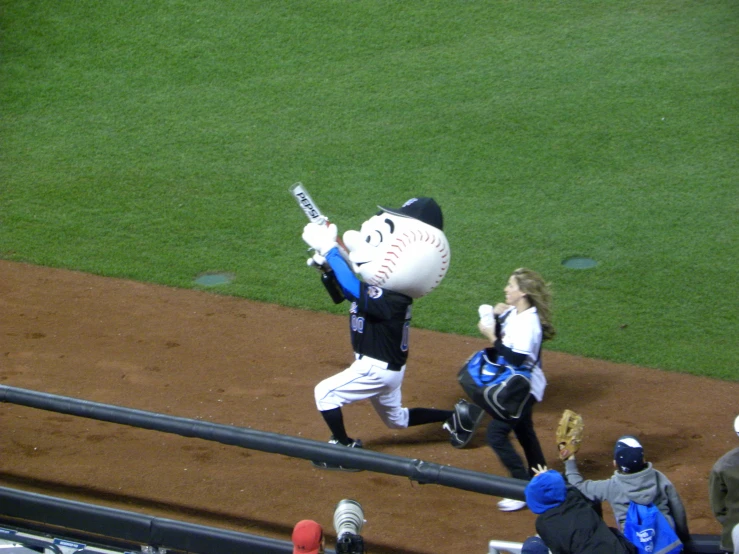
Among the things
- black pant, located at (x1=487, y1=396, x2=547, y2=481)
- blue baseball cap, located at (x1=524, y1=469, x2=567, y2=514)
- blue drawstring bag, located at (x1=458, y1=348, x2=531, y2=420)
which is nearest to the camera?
blue baseball cap, located at (x1=524, y1=469, x2=567, y2=514)

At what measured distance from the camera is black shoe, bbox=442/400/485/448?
5867 millimetres

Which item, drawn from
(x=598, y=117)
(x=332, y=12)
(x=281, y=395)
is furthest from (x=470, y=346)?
(x=332, y=12)

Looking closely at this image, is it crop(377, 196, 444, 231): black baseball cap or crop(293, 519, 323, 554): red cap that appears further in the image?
crop(377, 196, 444, 231): black baseball cap

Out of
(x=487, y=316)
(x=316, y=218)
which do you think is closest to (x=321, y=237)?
(x=316, y=218)

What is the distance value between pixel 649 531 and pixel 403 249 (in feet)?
6.79

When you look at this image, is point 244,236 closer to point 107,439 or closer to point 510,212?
point 510,212

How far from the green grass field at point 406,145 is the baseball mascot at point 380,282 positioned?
2.05 meters

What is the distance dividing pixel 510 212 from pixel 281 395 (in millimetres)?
3582

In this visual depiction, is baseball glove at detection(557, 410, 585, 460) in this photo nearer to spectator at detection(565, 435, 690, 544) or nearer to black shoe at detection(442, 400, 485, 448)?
spectator at detection(565, 435, 690, 544)

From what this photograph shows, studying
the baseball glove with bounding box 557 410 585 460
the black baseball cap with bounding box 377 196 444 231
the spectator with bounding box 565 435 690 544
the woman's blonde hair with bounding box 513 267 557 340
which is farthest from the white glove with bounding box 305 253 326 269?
the spectator with bounding box 565 435 690 544

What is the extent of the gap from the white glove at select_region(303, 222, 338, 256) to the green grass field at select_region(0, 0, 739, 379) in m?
2.29

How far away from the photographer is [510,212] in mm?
9289

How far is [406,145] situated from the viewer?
1048 cm

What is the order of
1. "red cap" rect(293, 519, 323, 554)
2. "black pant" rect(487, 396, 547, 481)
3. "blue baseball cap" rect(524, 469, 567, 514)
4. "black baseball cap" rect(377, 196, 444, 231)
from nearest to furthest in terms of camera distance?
1. "red cap" rect(293, 519, 323, 554)
2. "blue baseball cap" rect(524, 469, 567, 514)
3. "black pant" rect(487, 396, 547, 481)
4. "black baseball cap" rect(377, 196, 444, 231)
